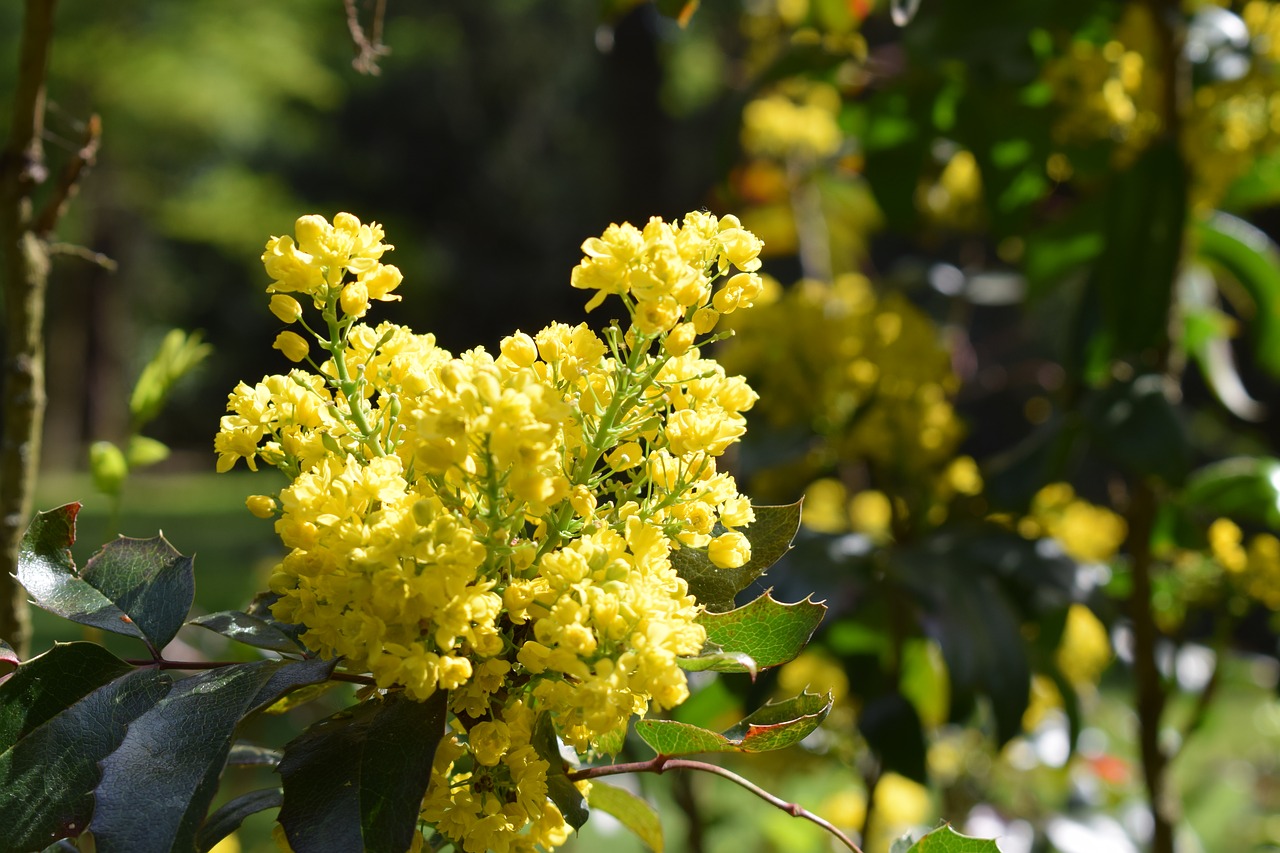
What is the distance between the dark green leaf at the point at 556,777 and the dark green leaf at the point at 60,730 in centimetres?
16

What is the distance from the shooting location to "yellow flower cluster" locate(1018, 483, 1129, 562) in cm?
135

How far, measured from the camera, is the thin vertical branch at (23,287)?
26.0 inches

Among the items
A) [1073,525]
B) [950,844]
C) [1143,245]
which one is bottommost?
[1073,525]

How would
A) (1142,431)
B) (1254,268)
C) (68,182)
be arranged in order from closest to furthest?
(68,182)
(1142,431)
(1254,268)

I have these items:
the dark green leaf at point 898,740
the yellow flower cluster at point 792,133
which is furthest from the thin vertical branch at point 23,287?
the yellow flower cluster at point 792,133

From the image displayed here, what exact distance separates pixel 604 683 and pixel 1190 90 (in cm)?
110

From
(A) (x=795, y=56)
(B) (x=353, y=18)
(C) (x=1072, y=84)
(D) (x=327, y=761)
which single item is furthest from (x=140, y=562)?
(C) (x=1072, y=84)

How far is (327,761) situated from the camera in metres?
0.44

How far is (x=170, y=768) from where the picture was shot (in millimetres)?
410

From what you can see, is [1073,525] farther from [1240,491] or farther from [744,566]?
[744,566]

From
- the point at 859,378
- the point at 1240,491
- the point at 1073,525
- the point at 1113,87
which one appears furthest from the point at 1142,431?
the point at 1073,525

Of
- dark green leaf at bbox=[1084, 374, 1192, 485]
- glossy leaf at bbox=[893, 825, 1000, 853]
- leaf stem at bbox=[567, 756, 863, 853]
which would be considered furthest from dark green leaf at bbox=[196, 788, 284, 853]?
dark green leaf at bbox=[1084, 374, 1192, 485]

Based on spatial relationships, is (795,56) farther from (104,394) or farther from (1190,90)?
(104,394)

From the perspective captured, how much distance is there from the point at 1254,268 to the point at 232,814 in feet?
4.38
